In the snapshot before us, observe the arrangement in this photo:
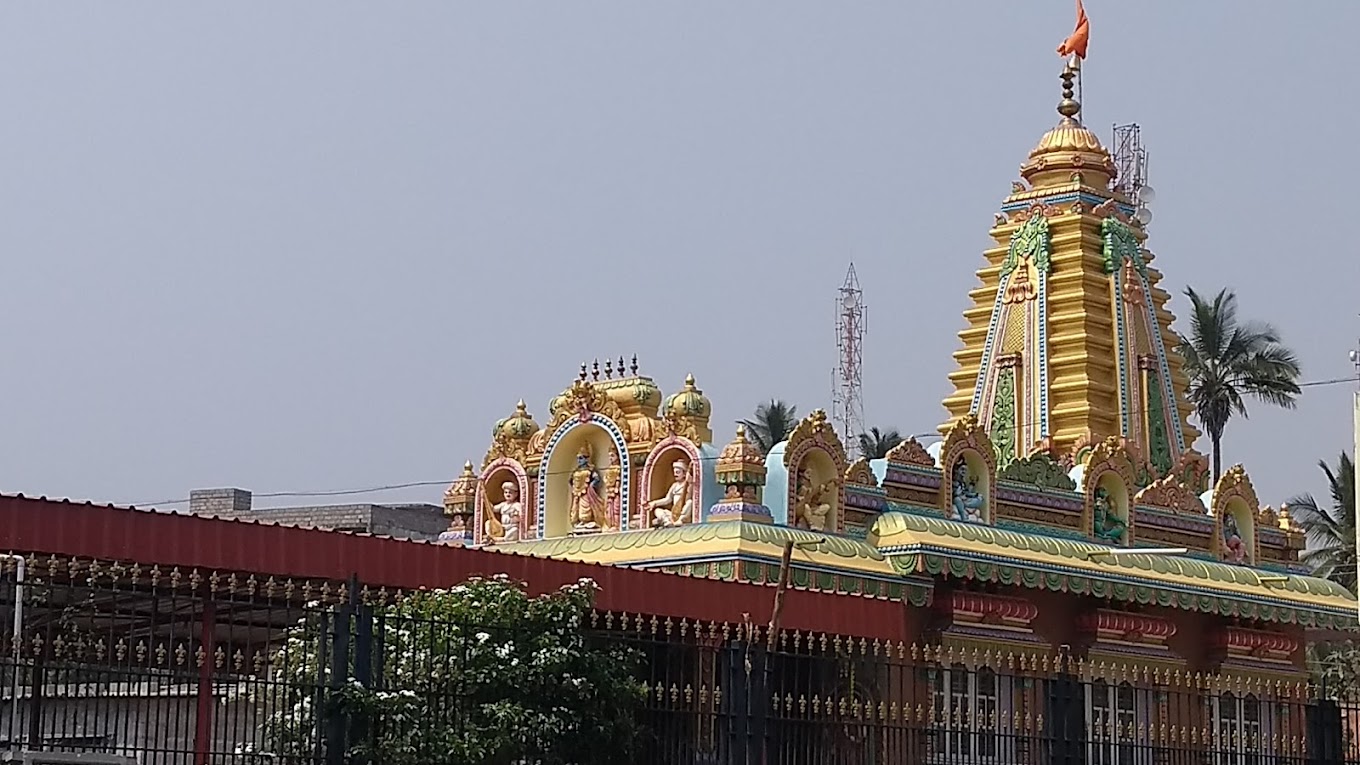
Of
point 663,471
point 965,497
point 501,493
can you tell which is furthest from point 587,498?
point 965,497

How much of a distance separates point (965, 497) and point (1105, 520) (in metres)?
2.73

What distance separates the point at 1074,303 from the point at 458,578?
1356 cm

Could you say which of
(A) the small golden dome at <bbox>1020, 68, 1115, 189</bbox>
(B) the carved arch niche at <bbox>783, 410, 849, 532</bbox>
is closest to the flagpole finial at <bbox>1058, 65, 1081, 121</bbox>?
(A) the small golden dome at <bbox>1020, 68, 1115, 189</bbox>

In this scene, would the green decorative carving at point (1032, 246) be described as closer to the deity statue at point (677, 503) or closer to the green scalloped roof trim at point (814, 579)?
the green scalloped roof trim at point (814, 579)

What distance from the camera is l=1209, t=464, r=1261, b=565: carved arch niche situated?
32.2 metres

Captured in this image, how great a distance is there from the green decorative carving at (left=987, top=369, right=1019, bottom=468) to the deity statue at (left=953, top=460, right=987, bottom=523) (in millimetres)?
3381

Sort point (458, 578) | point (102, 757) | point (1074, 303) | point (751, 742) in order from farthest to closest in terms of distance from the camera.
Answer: point (1074, 303), point (458, 578), point (751, 742), point (102, 757)

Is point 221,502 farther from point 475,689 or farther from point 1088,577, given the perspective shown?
point 475,689

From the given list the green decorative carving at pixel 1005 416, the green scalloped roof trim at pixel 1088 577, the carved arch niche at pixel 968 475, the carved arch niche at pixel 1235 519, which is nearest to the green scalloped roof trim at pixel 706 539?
the green scalloped roof trim at pixel 1088 577

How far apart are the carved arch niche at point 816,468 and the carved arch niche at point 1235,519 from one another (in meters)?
7.16

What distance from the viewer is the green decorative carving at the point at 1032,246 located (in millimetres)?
32812

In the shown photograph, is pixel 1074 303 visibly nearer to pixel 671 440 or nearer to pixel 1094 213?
pixel 1094 213

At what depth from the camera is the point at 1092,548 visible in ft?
97.3

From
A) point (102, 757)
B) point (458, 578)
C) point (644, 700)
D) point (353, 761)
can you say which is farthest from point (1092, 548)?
point (102, 757)
